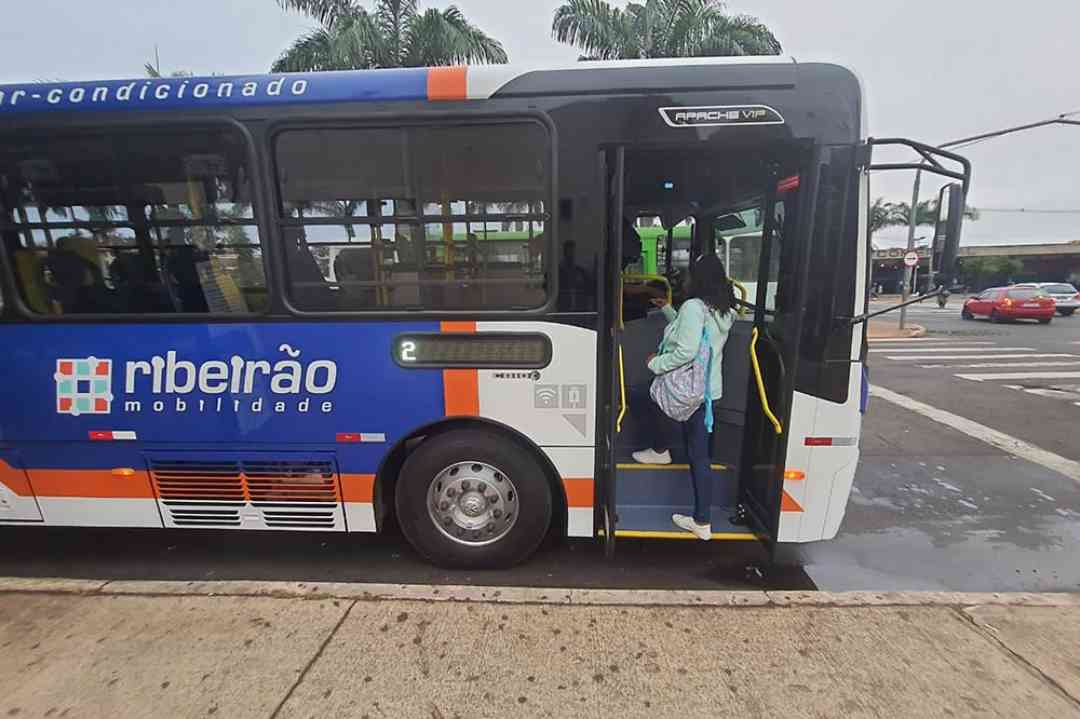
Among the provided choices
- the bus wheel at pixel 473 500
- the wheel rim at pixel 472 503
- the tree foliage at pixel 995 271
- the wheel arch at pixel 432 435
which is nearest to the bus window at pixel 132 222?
the wheel arch at pixel 432 435

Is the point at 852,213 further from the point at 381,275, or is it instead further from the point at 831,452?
the point at 381,275

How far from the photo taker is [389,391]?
3.01m

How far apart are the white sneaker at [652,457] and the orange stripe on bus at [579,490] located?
0.57 m

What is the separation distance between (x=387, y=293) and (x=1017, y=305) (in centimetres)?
2648

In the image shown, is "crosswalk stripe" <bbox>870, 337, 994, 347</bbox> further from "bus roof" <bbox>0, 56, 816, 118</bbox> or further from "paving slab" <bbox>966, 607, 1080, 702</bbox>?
"bus roof" <bbox>0, 56, 816, 118</bbox>

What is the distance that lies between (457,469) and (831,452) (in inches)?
85.4

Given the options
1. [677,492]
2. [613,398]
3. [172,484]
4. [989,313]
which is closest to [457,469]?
[613,398]

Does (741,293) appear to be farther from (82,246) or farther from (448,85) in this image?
(82,246)

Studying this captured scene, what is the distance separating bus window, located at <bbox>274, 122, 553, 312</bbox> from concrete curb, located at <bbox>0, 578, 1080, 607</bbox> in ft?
5.21

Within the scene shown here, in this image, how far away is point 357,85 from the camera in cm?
283

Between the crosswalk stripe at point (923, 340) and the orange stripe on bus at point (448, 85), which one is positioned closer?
the orange stripe on bus at point (448, 85)

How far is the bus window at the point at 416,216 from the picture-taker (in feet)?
9.29

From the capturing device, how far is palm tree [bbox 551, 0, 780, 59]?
13703mm

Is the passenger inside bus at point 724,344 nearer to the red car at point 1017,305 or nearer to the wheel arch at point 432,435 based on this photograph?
the wheel arch at point 432,435
